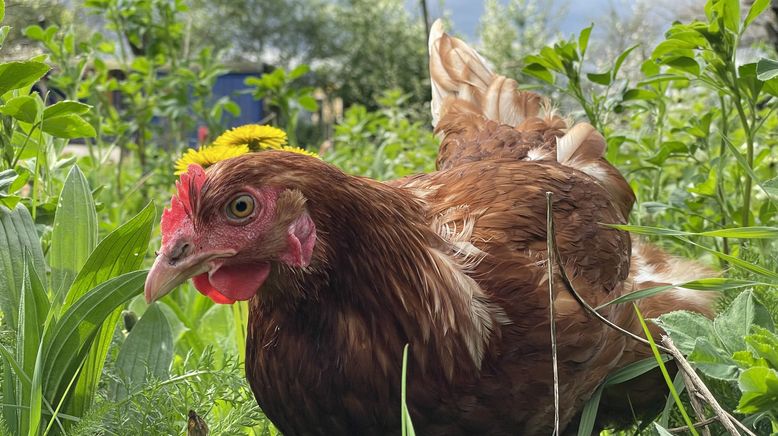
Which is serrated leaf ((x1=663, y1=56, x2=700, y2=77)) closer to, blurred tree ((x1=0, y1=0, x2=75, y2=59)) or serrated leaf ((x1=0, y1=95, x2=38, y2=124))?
serrated leaf ((x1=0, y1=95, x2=38, y2=124))

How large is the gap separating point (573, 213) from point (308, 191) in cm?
79

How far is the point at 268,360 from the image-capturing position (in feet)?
5.10

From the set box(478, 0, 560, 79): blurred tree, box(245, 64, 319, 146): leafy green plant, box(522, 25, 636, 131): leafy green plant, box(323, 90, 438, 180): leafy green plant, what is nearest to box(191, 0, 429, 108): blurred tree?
box(478, 0, 560, 79): blurred tree

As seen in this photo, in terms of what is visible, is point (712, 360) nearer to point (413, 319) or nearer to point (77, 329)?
point (413, 319)

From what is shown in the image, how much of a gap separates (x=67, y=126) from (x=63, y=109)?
59 millimetres

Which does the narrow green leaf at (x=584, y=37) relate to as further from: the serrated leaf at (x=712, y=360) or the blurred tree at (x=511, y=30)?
the blurred tree at (x=511, y=30)

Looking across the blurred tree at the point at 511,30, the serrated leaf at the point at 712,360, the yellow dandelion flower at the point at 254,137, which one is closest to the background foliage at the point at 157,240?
the serrated leaf at the point at 712,360

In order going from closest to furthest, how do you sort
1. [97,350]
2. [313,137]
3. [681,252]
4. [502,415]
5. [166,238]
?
[166,238] < [502,415] < [97,350] < [681,252] < [313,137]

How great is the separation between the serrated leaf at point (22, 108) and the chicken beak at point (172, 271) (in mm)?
616

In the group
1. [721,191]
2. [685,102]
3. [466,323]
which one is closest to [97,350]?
[466,323]

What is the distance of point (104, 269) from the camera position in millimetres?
1550

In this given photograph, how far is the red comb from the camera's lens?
135cm

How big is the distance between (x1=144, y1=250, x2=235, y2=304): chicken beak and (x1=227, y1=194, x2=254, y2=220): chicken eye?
0.22ft

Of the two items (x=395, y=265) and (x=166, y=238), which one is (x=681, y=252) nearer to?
(x=395, y=265)
